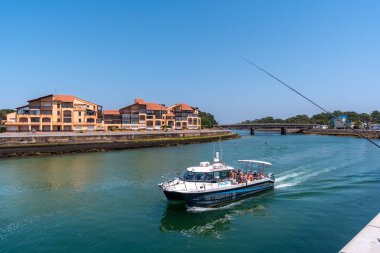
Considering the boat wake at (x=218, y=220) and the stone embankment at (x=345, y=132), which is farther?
the stone embankment at (x=345, y=132)

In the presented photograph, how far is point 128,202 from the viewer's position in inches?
1033

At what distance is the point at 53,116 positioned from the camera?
8906 centimetres

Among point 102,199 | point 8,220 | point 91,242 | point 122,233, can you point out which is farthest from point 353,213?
point 8,220

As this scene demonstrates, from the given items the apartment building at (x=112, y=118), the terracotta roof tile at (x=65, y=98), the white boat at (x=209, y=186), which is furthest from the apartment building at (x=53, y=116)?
the white boat at (x=209, y=186)

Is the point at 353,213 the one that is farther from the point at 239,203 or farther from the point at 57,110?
the point at 57,110

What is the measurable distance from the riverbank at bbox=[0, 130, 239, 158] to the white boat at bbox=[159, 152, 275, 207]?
38029 millimetres

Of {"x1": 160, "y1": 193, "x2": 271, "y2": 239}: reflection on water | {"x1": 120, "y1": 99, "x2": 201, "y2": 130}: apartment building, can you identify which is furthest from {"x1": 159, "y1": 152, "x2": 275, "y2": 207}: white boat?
{"x1": 120, "y1": 99, "x2": 201, "y2": 130}: apartment building

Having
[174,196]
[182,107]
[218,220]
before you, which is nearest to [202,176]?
[174,196]

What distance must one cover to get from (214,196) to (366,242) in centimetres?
1364

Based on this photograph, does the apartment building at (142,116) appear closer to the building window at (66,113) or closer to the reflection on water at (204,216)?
the building window at (66,113)

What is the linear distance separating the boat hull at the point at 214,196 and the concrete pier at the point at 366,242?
1261 cm

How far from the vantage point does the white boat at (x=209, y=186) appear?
23.6 m

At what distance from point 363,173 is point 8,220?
1522 inches

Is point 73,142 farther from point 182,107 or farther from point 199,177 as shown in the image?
point 182,107
